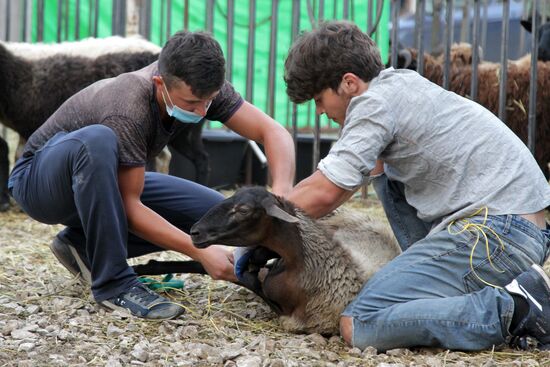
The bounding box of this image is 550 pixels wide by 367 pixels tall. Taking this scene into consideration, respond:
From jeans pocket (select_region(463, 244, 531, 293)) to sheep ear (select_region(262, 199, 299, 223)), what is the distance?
80 cm

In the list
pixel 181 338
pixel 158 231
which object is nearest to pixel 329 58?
pixel 158 231

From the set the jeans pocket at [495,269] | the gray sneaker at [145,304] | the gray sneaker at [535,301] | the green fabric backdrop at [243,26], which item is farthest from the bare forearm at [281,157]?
the green fabric backdrop at [243,26]

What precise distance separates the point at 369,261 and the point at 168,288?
1.07 m

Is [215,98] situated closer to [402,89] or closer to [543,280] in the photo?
[402,89]

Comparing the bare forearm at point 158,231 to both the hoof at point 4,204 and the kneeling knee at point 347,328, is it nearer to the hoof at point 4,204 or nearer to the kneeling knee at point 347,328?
the kneeling knee at point 347,328

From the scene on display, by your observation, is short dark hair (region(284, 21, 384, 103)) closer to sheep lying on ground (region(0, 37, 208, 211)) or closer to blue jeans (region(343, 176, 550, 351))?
blue jeans (region(343, 176, 550, 351))

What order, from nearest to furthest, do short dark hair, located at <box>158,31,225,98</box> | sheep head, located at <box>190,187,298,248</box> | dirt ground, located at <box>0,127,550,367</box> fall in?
dirt ground, located at <box>0,127,550,367</box>
sheep head, located at <box>190,187,298,248</box>
short dark hair, located at <box>158,31,225,98</box>

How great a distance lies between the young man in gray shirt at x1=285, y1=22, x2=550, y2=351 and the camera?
3598 mm

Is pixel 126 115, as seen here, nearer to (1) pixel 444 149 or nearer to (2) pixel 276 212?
(2) pixel 276 212

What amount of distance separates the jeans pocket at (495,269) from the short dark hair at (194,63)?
53.7 inches

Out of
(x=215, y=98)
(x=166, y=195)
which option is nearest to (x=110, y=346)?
(x=166, y=195)

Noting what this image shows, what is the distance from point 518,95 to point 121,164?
4741 millimetres

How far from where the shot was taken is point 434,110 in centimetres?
384

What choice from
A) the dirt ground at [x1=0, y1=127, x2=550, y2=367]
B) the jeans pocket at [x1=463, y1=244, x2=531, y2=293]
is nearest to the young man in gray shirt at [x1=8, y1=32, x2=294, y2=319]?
the dirt ground at [x1=0, y1=127, x2=550, y2=367]
